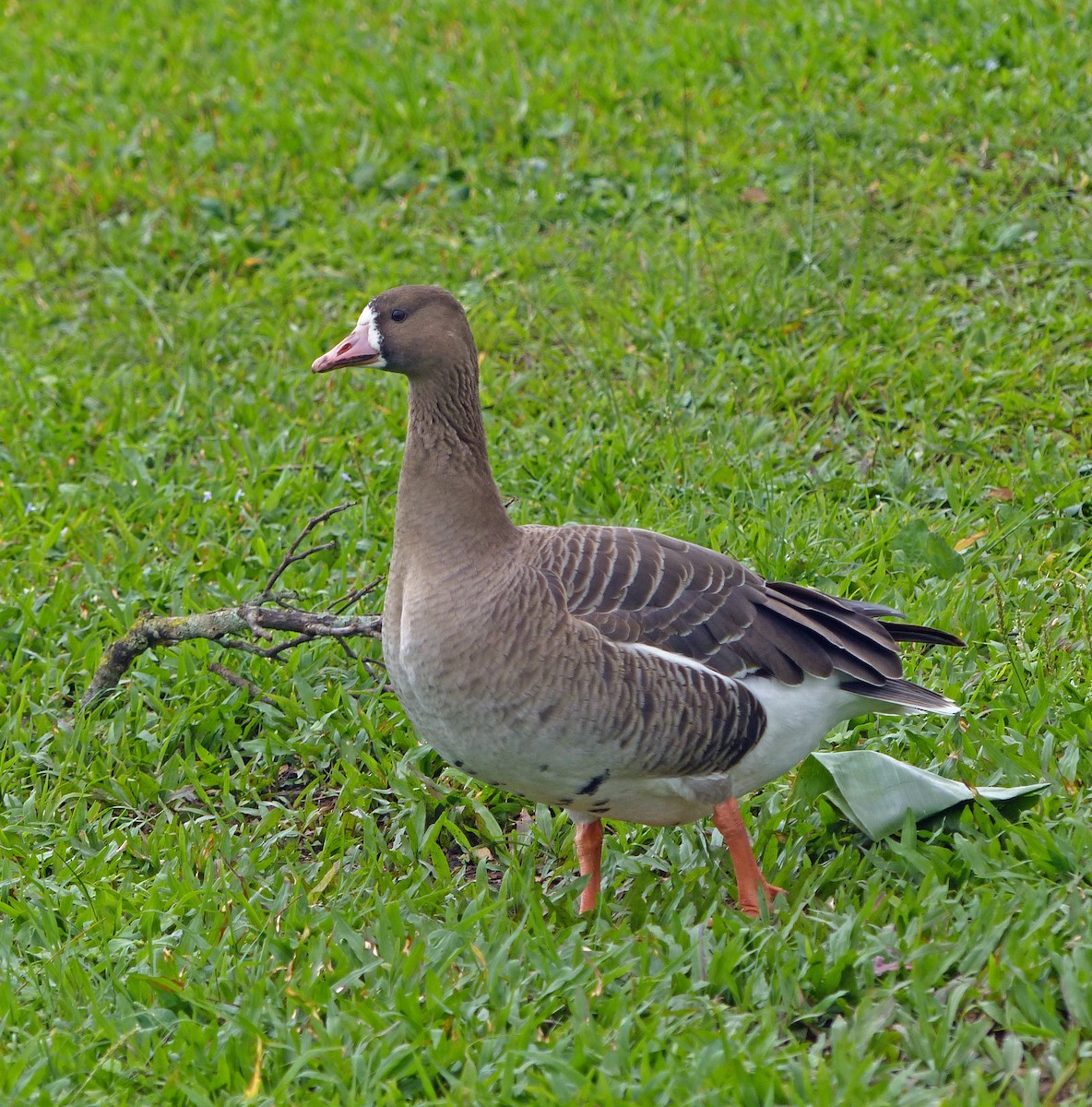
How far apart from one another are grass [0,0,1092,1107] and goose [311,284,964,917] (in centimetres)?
37

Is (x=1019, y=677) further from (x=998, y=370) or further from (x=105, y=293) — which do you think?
(x=105, y=293)

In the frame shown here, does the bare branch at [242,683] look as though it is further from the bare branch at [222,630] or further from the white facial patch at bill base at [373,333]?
the white facial patch at bill base at [373,333]

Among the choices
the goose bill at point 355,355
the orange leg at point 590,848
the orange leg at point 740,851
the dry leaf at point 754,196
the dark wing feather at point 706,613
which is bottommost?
the orange leg at point 590,848

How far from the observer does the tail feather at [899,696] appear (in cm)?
387

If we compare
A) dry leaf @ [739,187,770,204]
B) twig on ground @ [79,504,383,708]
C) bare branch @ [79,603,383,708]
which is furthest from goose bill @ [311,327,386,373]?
dry leaf @ [739,187,770,204]

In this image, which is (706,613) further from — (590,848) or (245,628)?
(245,628)

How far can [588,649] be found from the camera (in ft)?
11.9

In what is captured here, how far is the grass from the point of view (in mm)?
3367

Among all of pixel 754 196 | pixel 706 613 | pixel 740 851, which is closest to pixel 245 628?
pixel 706 613

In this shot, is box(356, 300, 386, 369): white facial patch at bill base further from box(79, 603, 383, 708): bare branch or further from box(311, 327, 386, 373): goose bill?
box(79, 603, 383, 708): bare branch

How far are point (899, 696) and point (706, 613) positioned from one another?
57 cm

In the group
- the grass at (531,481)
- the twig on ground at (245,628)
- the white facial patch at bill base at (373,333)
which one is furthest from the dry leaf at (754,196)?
the white facial patch at bill base at (373,333)

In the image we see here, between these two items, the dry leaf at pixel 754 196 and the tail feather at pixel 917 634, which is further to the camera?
the dry leaf at pixel 754 196

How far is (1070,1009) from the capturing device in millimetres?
3154
